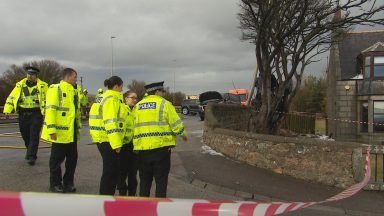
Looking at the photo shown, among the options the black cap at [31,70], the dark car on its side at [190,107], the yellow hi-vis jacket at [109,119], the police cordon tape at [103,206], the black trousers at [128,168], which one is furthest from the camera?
the dark car on its side at [190,107]

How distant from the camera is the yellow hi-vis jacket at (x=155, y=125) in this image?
5824 millimetres

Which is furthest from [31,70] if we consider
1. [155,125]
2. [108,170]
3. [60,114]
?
[155,125]

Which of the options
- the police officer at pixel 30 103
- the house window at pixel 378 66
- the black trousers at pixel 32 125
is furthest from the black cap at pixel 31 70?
the house window at pixel 378 66

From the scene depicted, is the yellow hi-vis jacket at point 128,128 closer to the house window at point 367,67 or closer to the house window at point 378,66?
the house window at point 367,67

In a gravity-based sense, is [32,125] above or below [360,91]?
below

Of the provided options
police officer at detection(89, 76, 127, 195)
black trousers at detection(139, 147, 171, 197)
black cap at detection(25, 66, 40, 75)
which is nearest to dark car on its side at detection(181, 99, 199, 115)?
black cap at detection(25, 66, 40, 75)

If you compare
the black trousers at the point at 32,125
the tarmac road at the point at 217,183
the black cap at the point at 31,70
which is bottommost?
the tarmac road at the point at 217,183

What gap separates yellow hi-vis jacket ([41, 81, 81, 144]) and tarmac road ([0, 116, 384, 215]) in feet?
3.74

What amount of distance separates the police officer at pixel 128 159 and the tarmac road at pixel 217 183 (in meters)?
0.98

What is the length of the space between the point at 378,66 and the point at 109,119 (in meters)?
25.2

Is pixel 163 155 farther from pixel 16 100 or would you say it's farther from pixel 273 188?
pixel 16 100

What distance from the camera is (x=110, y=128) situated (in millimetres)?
5957

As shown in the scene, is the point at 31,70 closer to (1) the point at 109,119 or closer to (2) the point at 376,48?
(1) the point at 109,119

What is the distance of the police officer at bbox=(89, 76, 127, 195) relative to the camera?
5.97 meters
